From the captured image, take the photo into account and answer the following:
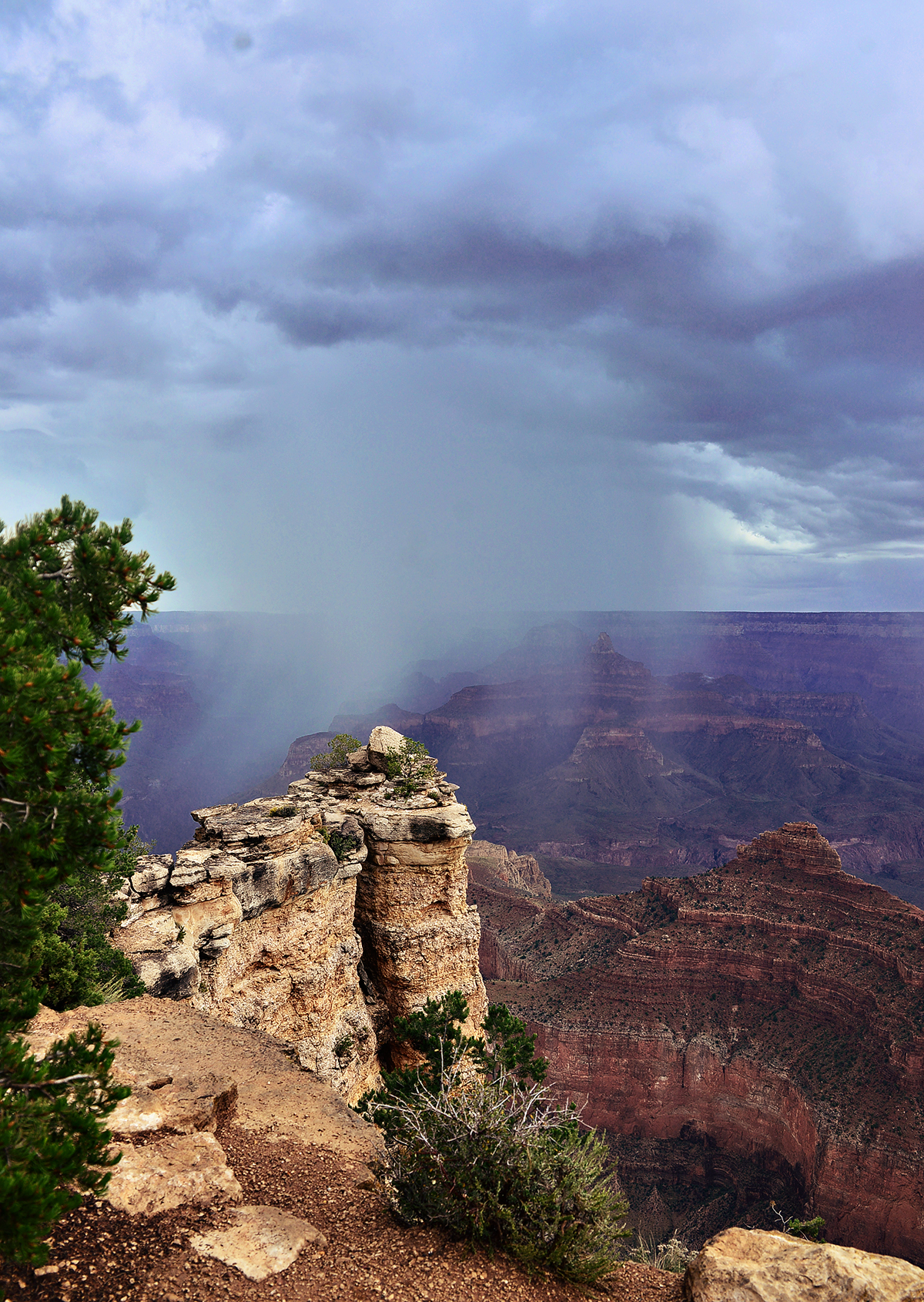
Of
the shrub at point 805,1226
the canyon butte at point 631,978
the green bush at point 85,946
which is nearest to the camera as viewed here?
the shrub at point 805,1226

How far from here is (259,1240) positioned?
673 cm

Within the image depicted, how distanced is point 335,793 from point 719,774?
17706cm

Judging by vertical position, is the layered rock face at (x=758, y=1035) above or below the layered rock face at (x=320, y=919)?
below

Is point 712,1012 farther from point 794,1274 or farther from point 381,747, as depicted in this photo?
point 794,1274

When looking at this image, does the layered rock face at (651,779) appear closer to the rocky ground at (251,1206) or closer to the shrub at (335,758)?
the shrub at (335,758)

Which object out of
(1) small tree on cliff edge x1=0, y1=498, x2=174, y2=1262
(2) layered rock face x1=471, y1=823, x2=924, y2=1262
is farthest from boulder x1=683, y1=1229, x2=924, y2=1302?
(2) layered rock face x1=471, y1=823, x2=924, y2=1262

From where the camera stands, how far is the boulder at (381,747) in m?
21.4

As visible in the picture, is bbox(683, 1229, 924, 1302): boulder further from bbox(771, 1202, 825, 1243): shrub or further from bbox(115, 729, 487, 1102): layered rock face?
bbox(115, 729, 487, 1102): layered rock face

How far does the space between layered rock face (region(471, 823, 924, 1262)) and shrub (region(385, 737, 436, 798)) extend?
31.9 meters

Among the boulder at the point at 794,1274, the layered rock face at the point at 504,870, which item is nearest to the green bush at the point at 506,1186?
the boulder at the point at 794,1274

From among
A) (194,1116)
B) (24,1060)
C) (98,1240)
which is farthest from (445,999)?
(24,1060)

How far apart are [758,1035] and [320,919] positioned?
43814mm

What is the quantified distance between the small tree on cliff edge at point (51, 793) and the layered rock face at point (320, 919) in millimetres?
9409

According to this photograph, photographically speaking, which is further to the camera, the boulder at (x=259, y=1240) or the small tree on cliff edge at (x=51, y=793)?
the boulder at (x=259, y=1240)
